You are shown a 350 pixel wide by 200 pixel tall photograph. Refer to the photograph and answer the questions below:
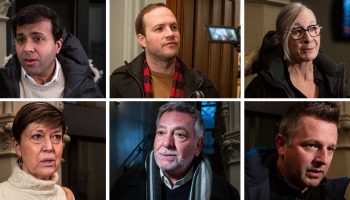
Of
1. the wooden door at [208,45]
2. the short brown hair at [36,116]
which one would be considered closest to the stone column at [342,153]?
the wooden door at [208,45]

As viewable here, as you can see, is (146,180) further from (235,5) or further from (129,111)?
(235,5)

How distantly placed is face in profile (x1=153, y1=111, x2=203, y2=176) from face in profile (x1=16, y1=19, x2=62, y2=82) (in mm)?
468

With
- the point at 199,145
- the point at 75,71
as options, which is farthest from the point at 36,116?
the point at 199,145

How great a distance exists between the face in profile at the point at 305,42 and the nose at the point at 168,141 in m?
0.55

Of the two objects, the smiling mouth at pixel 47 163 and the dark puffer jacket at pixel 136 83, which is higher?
the dark puffer jacket at pixel 136 83

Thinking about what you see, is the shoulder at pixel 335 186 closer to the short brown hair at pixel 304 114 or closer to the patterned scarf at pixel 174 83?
the short brown hair at pixel 304 114

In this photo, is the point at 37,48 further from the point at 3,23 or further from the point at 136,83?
the point at 136,83

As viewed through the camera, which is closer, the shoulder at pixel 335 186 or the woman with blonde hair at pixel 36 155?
the woman with blonde hair at pixel 36 155

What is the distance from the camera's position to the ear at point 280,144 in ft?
8.87

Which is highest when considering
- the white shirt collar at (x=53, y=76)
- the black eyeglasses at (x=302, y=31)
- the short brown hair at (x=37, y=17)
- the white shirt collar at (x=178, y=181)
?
the short brown hair at (x=37, y=17)

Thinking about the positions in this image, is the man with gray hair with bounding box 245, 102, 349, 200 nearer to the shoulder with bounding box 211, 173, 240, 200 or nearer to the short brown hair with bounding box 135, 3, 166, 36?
the shoulder with bounding box 211, 173, 240, 200

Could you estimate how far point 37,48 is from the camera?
2.66 m

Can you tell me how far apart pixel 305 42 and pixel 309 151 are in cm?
41

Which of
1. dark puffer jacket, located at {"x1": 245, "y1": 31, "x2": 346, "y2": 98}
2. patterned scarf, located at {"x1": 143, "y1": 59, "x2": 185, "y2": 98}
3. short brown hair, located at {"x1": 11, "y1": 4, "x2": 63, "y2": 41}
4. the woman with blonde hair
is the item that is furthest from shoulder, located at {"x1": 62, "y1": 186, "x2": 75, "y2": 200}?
dark puffer jacket, located at {"x1": 245, "y1": 31, "x2": 346, "y2": 98}
